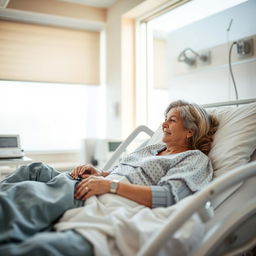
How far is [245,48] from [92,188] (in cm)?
139

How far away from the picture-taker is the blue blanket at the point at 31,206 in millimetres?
1019

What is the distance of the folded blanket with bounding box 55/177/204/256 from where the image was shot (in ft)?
3.23

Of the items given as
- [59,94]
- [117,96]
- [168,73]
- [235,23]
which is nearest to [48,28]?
[59,94]

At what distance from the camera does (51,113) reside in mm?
3385

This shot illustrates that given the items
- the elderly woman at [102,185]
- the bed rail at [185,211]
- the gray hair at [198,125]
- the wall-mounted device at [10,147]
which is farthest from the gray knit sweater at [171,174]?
the wall-mounted device at [10,147]

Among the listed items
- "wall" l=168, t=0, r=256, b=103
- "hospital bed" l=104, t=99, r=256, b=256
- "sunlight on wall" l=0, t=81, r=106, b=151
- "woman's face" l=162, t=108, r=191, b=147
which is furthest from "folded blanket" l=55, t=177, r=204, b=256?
"sunlight on wall" l=0, t=81, r=106, b=151

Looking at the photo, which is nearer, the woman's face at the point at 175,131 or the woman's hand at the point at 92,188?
the woman's hand at the point at 92,188

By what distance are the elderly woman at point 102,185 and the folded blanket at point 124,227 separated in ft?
0.10

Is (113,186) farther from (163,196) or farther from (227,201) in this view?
(227,201)

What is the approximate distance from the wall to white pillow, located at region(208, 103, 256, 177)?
58 centimetres

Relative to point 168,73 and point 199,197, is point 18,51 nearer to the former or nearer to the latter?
point 168,73

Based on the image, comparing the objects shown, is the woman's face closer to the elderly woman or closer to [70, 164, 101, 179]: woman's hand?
the elderly woman

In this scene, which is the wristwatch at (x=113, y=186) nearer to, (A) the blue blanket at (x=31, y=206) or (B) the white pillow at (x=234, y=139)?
(A) the blue blanket at (x=31, y=206)

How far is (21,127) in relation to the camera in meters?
3.24
